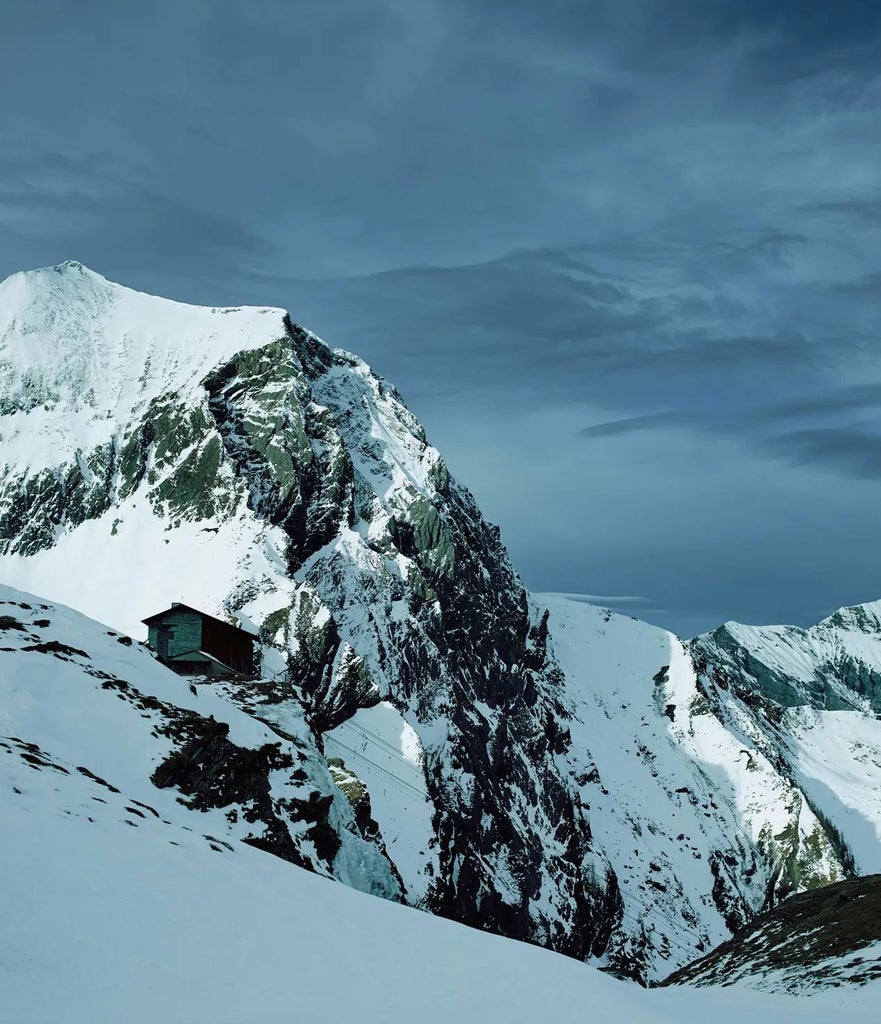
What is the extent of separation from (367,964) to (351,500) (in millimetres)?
137512

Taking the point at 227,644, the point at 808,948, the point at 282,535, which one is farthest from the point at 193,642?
the point at 282,535

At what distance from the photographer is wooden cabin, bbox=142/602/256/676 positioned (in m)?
77.3

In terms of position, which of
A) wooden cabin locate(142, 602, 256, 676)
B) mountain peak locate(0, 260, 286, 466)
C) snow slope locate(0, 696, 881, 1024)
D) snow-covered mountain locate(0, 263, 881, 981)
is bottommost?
snow slope locate(0, 696, 881, 1024)

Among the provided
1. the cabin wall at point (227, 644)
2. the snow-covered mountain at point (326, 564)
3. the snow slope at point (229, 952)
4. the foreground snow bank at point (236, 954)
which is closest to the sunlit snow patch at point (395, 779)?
the snow-covered mountain at point (326, 564)

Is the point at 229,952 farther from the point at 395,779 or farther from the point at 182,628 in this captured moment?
the point at 395,779

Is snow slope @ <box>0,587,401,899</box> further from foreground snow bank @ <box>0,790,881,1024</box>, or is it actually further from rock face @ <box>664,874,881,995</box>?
rock face @ <box>664,874,881,995</box>

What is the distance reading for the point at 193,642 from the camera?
260 ft

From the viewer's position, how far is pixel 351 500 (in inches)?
6275

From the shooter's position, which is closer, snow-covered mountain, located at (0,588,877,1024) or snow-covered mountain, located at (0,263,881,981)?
snow-covered mountain, located at (0,588,877,1024)

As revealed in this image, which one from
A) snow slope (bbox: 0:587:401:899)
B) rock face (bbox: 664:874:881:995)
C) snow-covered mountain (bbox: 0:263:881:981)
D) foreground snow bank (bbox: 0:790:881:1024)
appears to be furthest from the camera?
snow-covered mountain (bbox: 0:263:881:981)

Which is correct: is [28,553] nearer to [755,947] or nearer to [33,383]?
[33,383]

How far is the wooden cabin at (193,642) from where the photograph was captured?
77.3m

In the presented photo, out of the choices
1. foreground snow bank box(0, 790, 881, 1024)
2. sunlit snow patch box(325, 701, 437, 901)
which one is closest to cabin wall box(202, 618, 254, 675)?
sunlit snow patch box(325, 701, 437, 901)

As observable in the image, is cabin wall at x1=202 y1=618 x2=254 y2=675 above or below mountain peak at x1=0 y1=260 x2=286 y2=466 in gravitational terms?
below
